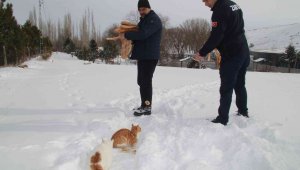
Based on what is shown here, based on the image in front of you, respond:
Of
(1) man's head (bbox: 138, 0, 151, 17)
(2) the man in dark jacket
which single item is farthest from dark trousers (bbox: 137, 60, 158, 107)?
(1) man's head (bbox: 138, 0, 151, 17)

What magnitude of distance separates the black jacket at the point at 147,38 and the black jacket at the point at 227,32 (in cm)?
82

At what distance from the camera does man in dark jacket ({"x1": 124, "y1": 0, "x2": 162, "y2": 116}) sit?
4605 mm

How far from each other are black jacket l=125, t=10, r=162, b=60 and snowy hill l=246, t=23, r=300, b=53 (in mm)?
56144

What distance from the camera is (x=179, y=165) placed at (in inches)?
117

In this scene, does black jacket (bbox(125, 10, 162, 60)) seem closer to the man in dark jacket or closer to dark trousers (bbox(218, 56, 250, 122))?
the man in dark jacket

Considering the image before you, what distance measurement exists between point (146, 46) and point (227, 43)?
47.1 inches

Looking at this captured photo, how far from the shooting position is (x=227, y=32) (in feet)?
13.3

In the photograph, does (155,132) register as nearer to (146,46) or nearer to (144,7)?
(146,46)

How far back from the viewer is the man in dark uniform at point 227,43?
155 inches

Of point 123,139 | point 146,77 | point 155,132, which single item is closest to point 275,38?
point 146,77

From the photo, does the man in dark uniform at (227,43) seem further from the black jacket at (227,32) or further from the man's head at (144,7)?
the man's head at (144,7)

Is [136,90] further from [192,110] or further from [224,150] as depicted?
[224,150]

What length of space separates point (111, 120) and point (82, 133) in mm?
728

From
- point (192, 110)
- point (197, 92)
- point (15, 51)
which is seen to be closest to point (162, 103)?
point (192, 110)
